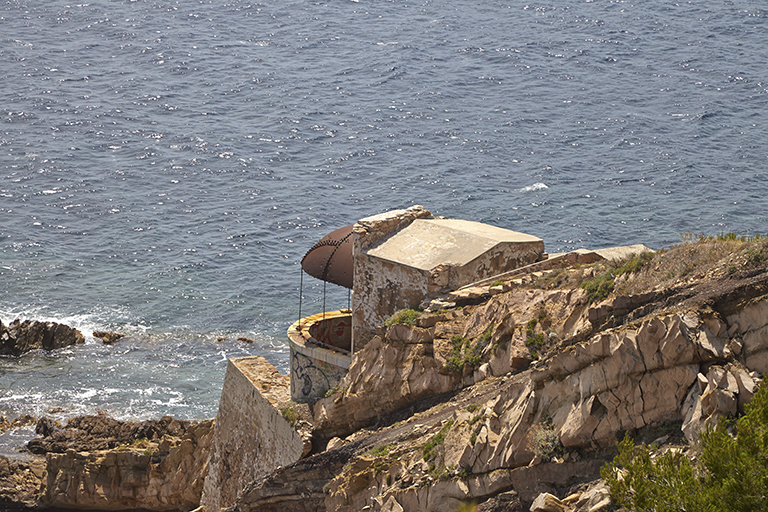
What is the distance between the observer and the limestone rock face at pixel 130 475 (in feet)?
112

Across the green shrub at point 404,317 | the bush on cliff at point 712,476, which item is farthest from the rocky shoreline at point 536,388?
the bush on cliff at point 712,476

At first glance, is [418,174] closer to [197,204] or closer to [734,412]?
[197,204]

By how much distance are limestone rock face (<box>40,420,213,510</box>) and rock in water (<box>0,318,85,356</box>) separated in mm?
14371

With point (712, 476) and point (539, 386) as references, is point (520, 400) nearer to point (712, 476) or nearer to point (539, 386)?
point (539, 386)

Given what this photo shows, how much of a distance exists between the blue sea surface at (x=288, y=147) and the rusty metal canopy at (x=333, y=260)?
19.2m

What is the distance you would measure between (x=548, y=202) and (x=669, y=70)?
36.2 m

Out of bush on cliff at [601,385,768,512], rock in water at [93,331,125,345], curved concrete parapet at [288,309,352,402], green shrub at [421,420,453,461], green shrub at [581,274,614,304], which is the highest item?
bush on cliff at [601,385,768,512]

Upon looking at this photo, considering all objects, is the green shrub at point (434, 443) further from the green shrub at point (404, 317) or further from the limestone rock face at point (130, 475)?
the limestone rock face at point (130, 475)

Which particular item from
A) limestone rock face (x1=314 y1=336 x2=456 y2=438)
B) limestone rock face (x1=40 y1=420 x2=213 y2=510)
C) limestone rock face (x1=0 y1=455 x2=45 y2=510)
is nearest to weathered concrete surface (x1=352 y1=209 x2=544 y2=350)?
limestone rock face (x1=314 y1=336 x2=456 y2=438)

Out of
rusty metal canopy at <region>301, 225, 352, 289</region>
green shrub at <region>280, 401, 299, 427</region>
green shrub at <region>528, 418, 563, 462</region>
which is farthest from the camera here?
rusty metal canopy at <region>301, 225, 352, 289</region>

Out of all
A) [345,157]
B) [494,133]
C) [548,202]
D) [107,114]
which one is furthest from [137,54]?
[548,202]

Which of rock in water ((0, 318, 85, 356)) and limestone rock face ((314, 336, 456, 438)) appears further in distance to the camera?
rock in water ((0, 318, 85, 356))

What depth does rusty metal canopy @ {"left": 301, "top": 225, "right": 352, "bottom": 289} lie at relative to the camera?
80.5 ft

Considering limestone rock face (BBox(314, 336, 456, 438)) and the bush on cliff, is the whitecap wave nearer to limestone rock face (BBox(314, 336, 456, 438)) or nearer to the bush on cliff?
limestone rock face (BBox(314, 336, 456, 438))
